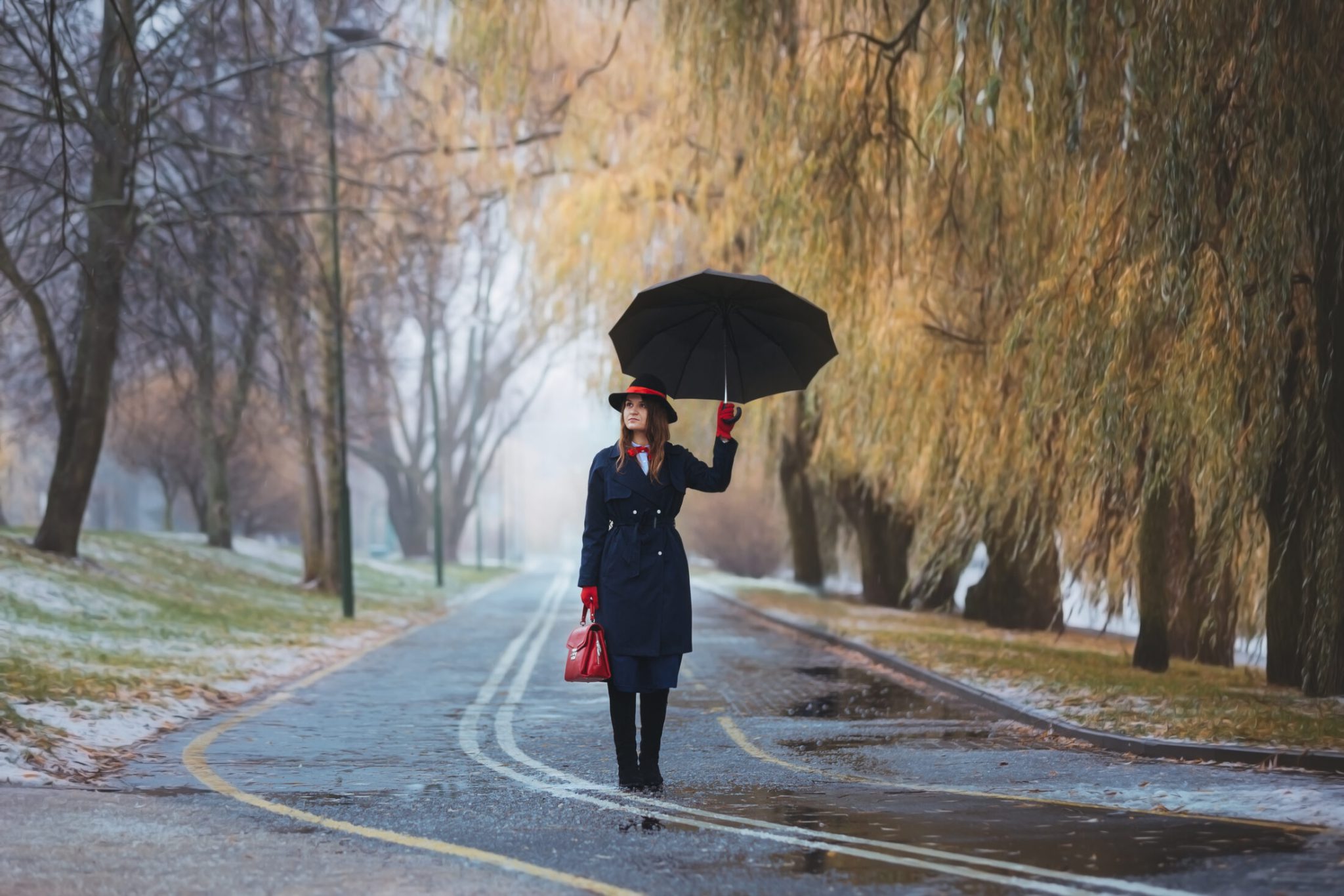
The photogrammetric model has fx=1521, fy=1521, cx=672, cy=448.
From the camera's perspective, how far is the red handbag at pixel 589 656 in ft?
24.9

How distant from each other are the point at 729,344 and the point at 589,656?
2033 millimetres

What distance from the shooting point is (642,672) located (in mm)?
7750

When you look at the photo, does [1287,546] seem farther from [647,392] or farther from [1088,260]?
[647,392]

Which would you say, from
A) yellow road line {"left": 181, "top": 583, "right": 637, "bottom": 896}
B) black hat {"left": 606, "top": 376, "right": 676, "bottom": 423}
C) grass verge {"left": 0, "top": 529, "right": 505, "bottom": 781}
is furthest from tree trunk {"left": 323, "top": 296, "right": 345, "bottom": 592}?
black hat {"left": 606, "top": 376, "right": 676, "bottom": 423}

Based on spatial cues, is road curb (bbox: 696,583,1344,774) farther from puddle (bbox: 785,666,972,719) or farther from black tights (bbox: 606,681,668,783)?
black tights (bbox: 606,681,668,783)

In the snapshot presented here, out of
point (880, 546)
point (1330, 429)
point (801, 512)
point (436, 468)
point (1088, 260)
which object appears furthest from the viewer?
point (436, 468)

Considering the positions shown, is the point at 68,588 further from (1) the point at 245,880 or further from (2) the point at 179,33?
(1) the point at 245,880

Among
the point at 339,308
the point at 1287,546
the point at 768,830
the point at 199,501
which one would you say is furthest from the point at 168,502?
the point at 768,830

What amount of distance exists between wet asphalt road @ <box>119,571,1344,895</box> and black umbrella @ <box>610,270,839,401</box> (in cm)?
219

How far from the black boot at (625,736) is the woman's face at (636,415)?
133 cm

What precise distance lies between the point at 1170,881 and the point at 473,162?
20.9m

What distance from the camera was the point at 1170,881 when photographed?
5504 millimetres

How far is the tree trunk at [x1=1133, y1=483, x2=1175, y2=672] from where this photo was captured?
45.7ft

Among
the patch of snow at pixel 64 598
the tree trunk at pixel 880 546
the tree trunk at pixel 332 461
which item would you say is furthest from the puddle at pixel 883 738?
the tree trunk at pixel 880 546
